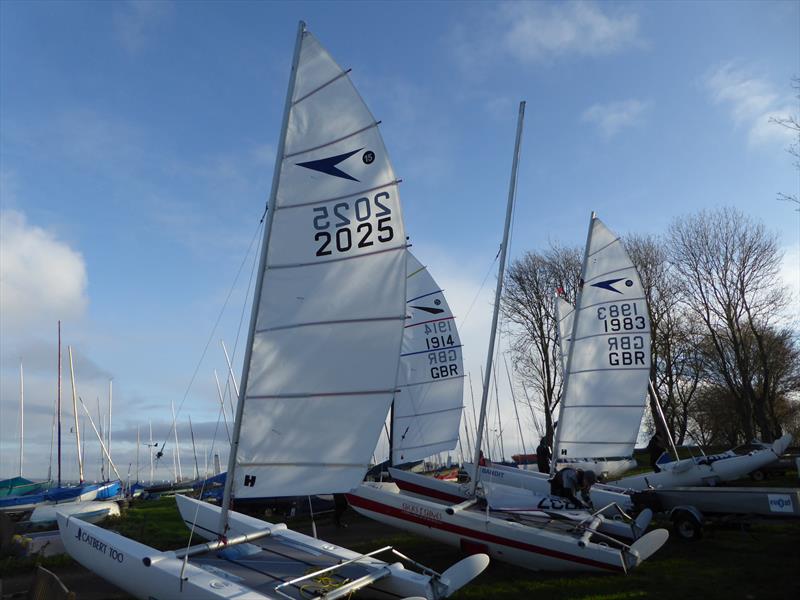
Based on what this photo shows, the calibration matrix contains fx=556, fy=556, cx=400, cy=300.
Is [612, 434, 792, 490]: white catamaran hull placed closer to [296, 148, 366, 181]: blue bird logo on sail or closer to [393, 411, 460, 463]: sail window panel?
[393, 411, 460, 463]: sail window panel

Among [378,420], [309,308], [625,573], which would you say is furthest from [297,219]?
[625,573]

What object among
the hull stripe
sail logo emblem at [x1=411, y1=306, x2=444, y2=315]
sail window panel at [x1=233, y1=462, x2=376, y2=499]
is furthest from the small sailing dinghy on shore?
sail logo emblem at [x1=411, y1=306, x2=444, y2=315]

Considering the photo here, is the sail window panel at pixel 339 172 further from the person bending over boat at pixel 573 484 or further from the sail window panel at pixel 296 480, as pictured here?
the person bending over boat at pixel 573 484

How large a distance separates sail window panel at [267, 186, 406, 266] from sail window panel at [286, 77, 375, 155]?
82cm

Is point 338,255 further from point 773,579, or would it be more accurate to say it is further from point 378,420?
point 773,579

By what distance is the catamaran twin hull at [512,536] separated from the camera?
7637 mm

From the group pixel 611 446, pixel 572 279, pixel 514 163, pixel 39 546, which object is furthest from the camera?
pixel 572 279

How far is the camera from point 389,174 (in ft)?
23.2

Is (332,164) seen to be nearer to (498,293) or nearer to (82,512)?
(498,293)

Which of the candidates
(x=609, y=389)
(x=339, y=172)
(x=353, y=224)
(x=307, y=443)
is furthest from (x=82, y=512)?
(x=609, y=389)

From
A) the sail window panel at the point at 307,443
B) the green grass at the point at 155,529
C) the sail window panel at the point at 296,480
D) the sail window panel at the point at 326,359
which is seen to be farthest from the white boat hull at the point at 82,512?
the sail window panel at the point at 326,359

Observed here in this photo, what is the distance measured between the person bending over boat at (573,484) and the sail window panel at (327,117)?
7719 mm

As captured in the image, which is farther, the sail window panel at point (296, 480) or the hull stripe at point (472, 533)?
the hull stripe at point (472, 533)

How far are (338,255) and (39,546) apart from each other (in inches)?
351
